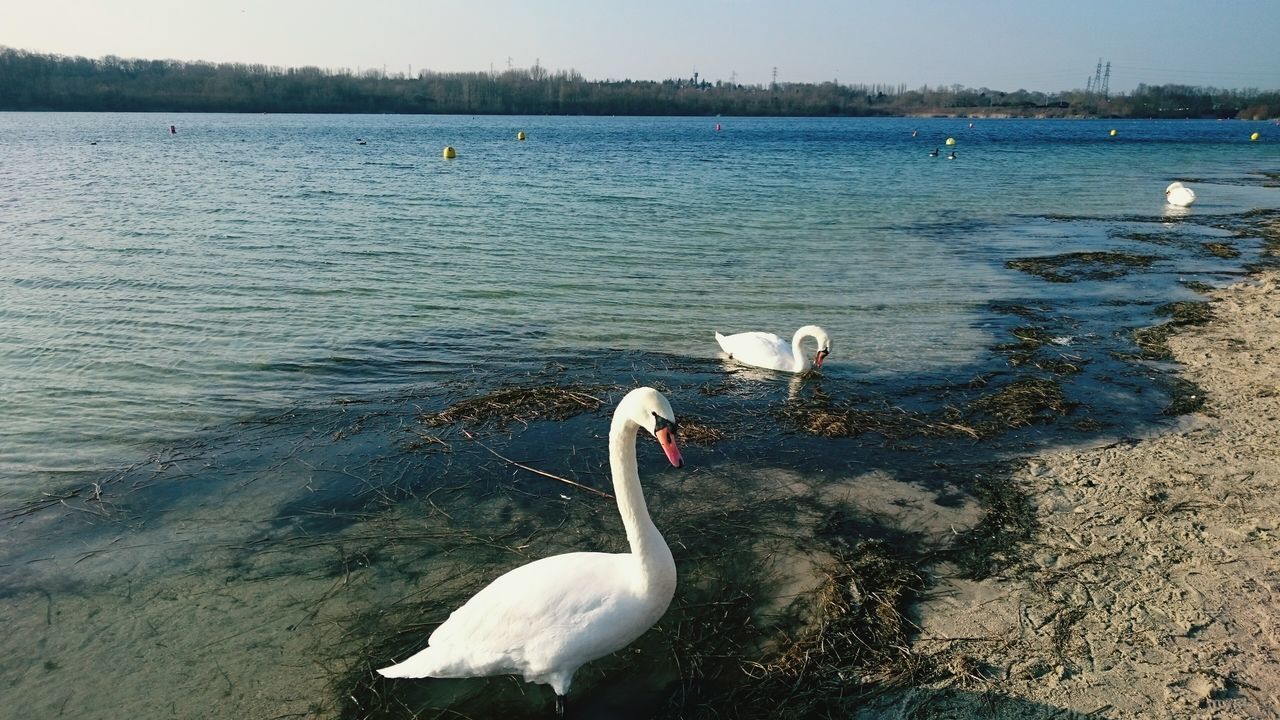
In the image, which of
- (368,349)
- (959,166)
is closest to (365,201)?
(368,349)

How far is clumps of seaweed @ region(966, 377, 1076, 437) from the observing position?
8664 millimetres

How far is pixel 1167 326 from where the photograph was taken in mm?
12211

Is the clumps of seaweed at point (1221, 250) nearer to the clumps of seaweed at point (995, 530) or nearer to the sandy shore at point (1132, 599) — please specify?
the sandy shore at point (1132, 599)

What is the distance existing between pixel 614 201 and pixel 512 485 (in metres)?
23.0

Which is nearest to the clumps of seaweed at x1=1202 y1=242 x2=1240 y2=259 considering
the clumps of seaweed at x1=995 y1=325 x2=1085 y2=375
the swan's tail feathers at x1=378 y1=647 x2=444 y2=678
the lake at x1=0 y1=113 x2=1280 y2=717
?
the lake at x1=0 y1=113 x2=1280 y2=717

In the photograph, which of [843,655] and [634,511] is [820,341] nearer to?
[843,655]

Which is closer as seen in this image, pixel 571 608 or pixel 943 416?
pixel 571 608

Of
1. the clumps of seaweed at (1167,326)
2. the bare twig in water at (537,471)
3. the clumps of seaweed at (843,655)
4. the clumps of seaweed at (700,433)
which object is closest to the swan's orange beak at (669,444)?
the clumps of seaweed at (843,655)

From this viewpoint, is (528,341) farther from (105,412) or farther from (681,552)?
(681,552)

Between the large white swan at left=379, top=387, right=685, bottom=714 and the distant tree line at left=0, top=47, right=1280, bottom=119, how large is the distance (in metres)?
148

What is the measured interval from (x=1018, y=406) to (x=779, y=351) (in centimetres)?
308

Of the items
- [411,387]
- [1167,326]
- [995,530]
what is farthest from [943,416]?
[411,387]

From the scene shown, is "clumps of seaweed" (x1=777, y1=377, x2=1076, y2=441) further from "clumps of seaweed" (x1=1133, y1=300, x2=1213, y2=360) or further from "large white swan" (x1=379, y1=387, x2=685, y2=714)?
"large white swan" (x1=379, y1=387, x2=685, y2=714)

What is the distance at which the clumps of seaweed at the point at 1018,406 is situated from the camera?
866 cm
